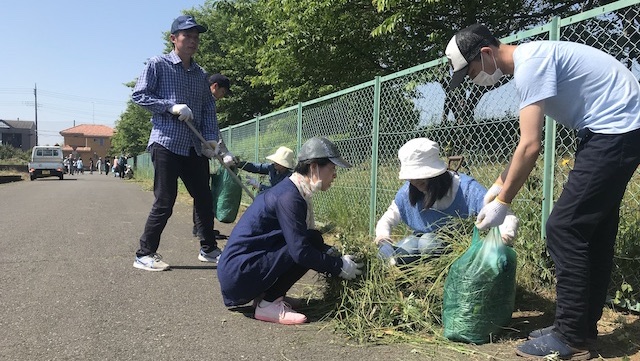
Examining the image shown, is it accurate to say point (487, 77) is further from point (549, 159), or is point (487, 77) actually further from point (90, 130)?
point (90, 130)

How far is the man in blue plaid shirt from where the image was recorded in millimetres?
4141

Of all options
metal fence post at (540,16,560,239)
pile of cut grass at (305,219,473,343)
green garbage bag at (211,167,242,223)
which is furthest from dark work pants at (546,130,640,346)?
green garbage bag at (211,167,242,223)

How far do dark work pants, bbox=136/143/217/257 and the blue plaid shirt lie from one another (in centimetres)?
9

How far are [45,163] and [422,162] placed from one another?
101 feet

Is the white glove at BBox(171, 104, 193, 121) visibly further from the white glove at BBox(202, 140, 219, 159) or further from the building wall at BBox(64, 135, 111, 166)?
the building wall at BBox(64, 135, 111, 166)

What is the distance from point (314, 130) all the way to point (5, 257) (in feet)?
12.2

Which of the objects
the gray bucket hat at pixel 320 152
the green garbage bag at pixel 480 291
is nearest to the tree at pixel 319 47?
the gray bucket hat at pixel 320 152

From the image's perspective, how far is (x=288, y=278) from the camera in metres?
3.03

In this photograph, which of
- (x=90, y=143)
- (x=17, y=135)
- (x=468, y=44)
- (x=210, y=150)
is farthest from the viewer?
(x=90, y=143)

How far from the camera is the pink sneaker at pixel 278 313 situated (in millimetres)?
2928

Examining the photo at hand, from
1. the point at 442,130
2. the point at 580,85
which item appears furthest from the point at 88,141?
the point at 580,85

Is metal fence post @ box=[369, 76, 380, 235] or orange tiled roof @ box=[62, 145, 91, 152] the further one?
orange tiled roof @ box=[62, 145, 91, 152]

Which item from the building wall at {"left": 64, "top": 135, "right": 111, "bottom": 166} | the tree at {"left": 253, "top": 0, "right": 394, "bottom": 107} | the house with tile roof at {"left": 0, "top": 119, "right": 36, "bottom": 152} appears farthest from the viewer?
the building wall at {"left": 64, "top": 135, "right": 111, "bottom": 166}

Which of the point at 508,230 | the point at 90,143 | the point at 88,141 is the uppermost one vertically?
the point at 88,141
